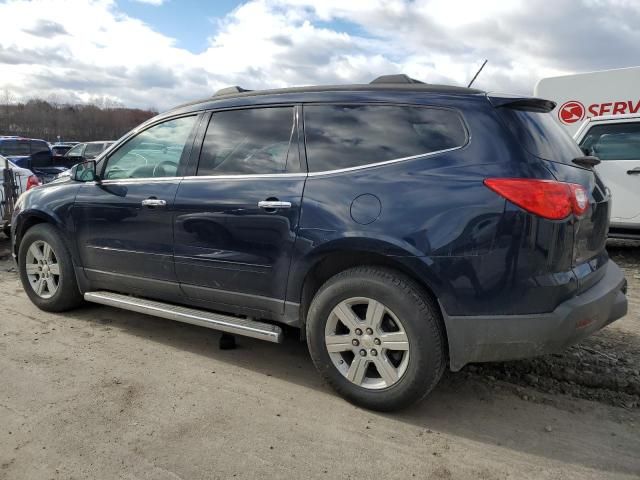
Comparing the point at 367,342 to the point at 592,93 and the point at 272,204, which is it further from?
the point at 592,93

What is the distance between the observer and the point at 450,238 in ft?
8.86

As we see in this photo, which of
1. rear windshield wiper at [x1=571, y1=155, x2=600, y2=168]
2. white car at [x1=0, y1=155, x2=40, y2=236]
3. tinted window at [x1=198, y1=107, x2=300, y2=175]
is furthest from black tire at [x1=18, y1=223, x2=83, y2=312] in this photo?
rear windshield wiper at [x1=571, y1=155, x2=600, y2=168]

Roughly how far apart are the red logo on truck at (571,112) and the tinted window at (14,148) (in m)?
14.1

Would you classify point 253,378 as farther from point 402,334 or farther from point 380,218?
point 380,218

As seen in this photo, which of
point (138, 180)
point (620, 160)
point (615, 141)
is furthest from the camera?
point (615, 141)

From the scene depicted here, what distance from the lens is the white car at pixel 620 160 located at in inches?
292

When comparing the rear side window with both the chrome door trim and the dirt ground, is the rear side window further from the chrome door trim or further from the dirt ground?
the dirt ground

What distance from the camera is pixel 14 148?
604 inches

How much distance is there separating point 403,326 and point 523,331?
61 centimetres

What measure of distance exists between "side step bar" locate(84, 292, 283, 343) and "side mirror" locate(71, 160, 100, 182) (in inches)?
37.2

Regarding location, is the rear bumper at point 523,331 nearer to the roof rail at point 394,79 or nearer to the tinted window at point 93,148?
the roof rail at point 394,79

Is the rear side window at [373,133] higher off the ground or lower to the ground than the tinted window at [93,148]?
higher

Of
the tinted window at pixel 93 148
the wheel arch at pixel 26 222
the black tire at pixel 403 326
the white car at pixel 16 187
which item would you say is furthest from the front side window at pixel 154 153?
the tinted window at pixel 93 148

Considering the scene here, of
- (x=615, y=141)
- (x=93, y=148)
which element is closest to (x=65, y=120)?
(x=93, y=148)
